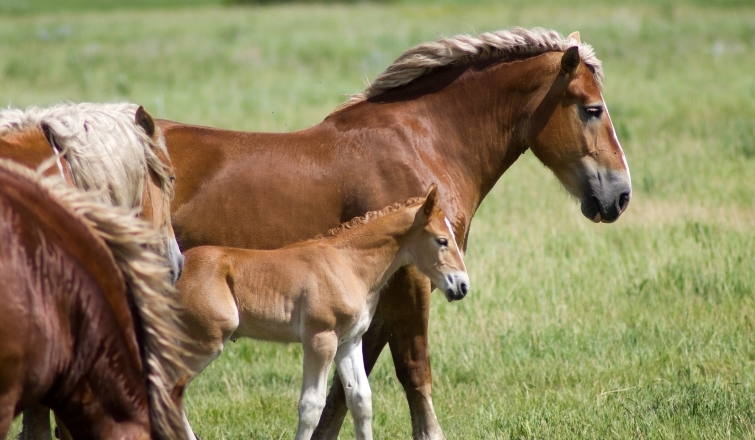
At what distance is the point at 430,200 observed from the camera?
432 cm

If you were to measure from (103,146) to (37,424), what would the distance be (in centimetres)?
140

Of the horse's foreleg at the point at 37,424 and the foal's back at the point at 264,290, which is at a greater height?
the foal's back at the point at 264,290

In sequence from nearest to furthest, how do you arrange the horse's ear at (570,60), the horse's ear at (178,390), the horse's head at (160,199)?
1. the horse's ear at (178,390)
2. the horse's head at (160,199)
3. the horse's ear at (570,60)

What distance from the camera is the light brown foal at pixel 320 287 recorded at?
4.16 m

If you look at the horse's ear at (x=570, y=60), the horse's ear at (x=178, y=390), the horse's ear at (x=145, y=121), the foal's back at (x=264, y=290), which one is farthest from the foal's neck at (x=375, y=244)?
the horse's ear at (x=178, y=390)

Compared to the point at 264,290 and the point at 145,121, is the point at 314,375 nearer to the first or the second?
the point at 264,290

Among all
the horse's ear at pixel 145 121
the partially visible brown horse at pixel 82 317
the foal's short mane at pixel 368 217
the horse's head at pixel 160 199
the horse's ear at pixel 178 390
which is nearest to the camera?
the partially visible brown horse at pixel 82 317

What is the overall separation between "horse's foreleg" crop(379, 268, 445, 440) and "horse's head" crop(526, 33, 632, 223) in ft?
3.15

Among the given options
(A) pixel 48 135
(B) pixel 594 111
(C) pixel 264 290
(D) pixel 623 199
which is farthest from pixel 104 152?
(D) pixel 623 199

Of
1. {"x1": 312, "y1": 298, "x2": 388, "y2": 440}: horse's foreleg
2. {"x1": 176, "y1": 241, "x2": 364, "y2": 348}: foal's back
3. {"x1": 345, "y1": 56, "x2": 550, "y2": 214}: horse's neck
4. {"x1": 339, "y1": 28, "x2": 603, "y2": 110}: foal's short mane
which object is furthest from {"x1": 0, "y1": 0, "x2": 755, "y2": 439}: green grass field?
{"x1": 176, "y1": 241, "x2": 364, "y2": 348}: foal's back

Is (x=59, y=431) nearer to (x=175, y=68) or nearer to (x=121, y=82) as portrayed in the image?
(x=121, y=82)

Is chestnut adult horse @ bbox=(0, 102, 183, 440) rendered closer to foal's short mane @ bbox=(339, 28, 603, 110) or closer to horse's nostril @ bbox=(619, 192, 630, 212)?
foal's short mane @ bbox=(339, 28, 603, 110)

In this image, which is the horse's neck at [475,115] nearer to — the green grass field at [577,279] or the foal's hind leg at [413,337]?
the foal's hind leg at [413,337]

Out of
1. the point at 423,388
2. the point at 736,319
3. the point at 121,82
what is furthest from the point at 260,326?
the point at 121,82
